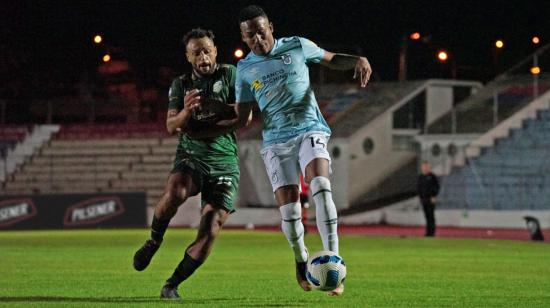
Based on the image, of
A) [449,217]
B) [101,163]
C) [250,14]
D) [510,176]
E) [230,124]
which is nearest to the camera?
[250,14]

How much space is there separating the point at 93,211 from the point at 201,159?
1015 inches

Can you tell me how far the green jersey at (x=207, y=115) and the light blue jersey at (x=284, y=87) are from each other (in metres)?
0.74

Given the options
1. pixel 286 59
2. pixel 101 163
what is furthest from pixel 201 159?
pixel 101 163

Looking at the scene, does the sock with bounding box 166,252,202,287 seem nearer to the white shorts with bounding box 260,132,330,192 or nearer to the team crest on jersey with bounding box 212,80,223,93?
the white shorts with bounding box 260,132,330,192

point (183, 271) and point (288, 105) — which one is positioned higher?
point (288, 105)

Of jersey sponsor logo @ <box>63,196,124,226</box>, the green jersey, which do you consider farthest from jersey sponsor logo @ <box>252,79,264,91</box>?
jersey sponsor logo @ <box>63,196,124,226</box>

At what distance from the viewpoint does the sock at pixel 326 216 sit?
423 inches

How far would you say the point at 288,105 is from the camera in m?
11.1

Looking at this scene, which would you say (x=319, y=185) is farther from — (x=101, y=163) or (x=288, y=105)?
(x=101, y=163)

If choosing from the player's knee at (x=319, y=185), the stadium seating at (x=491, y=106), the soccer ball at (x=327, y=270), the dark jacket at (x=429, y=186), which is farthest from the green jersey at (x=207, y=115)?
the stadium seating at (x=491, y=106)

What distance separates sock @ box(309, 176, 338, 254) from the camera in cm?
1073

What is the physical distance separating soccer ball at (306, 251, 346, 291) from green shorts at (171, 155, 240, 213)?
172cm

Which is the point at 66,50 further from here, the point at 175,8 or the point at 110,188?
the point at 110,188

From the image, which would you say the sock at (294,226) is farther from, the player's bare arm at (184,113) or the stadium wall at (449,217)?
the stadium wall at (449,217)
